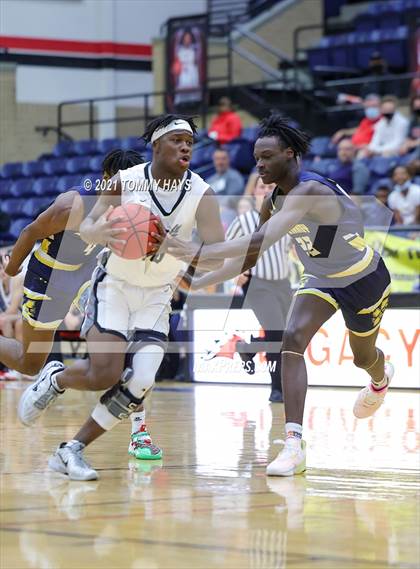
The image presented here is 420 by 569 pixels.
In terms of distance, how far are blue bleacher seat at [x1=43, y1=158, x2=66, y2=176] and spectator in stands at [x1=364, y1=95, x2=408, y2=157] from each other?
22.7ft

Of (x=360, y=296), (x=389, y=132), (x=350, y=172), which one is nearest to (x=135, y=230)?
(x=360, y=296)

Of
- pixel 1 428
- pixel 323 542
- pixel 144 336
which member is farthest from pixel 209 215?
pixel 1 428

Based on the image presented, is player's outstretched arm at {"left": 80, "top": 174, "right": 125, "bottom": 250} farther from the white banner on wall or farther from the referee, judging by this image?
the white banner on wall

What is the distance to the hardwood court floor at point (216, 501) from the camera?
445 centimetres

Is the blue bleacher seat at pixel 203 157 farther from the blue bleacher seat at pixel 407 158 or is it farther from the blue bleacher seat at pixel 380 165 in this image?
the blue bleacher seat at pixel 407 158

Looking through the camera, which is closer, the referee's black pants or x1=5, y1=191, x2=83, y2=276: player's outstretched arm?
x1=5, y1=191, x2=83, y2=276: player's outstretched arm

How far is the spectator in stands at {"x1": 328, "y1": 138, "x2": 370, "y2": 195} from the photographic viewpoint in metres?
15.1

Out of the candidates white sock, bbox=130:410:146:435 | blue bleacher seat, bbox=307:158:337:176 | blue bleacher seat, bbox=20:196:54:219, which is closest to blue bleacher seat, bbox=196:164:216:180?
blue bleacher seat, bbox=307:158:337:176

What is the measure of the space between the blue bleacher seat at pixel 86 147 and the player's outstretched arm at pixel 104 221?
49.8ft

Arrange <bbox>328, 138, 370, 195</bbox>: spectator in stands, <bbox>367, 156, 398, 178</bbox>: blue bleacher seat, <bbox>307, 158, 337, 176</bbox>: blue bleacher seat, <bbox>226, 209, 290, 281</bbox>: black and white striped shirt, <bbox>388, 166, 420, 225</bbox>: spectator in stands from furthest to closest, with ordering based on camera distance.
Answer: <bbox>307, 158, 337, 176</bbox>: blue bleacher seat
<bbox>367, 156, 398, 178</bbox>: blue bleacher seat
<bbox>328, 138, 370, 195</bbox>: spectator in stands
<bbox>388, 166, 420, 225</bbox>: spectator in stands
<bbox>226, 209, 290, 281</bbox>: black and white striped shirt

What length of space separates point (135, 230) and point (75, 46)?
60.2ft

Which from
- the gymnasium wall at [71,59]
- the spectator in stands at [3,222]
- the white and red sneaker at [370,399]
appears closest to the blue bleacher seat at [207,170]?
the spectator in stands at [3,222]

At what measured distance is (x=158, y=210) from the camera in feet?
21.3

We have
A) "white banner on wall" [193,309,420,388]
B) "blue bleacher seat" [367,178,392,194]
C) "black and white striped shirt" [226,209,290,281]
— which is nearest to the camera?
"black and white striped shirt" [226,209,290,281]
